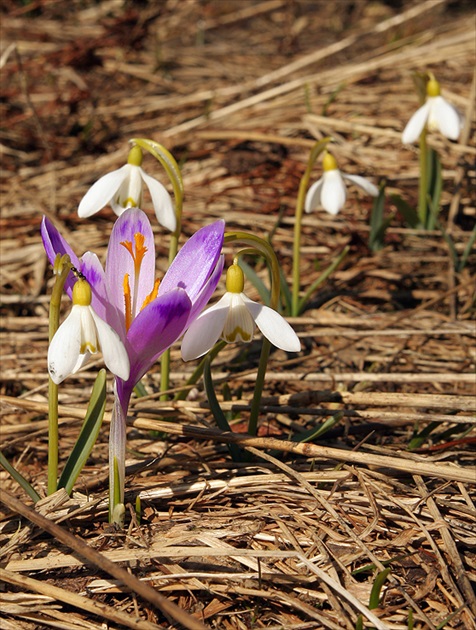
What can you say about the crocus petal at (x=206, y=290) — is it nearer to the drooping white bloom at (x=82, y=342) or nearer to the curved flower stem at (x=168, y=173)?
the drooping white bloom at (x=82, y=342)

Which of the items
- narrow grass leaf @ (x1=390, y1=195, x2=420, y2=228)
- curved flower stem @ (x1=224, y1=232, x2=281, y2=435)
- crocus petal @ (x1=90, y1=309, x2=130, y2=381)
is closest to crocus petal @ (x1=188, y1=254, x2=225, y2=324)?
curved flower stem @ (x1=224, y1=232, x2=281, y2=435)

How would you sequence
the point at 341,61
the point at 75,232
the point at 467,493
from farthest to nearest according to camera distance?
the point at 341,61 → the point at 75,232 → the point at 467,493

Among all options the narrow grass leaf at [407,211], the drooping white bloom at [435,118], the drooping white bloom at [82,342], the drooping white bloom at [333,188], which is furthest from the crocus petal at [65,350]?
the narrow grass leaf at [407,211]

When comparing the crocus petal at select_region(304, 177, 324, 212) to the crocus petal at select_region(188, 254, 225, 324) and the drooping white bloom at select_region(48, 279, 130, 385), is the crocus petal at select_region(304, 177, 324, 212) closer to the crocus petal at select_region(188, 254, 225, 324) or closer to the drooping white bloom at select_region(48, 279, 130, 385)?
the crocus petal at select_region(188, 254, 225, 324)

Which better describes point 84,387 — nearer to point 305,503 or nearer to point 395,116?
point 305,503

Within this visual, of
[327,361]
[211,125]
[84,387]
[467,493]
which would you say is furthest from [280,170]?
[467,493]

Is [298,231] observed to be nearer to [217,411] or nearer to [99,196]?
[99,196]
